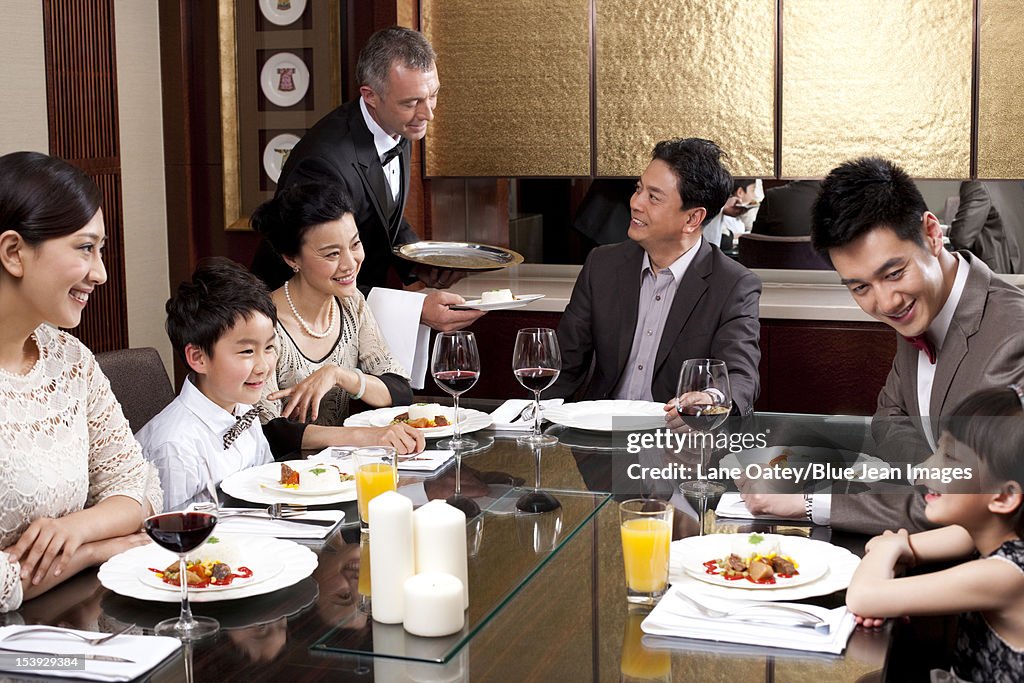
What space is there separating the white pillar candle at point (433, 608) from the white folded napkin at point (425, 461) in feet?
2.57

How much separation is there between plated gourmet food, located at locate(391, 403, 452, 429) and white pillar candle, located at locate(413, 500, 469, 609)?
105 cm

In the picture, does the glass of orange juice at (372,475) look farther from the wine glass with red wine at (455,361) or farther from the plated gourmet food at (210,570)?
the wine glass with red wine at (455,361)

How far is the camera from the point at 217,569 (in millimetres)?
1542

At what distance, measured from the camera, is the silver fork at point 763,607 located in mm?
1401

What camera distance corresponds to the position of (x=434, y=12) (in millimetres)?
4547

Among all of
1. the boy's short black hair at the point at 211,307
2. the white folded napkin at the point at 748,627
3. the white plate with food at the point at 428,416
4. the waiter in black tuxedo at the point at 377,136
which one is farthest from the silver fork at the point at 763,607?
the waiter in black tuxedo at the point at 377,136

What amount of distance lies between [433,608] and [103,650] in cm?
38

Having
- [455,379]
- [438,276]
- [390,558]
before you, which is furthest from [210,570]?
[438,276]

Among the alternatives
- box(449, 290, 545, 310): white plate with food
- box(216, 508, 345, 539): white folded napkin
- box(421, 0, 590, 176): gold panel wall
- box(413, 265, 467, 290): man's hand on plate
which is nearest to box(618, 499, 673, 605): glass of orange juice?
box(216, 508, 345, 539): white folded napkin

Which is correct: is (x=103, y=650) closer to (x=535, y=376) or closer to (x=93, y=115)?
(x=535, y=376)

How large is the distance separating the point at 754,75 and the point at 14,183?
314 centimetres

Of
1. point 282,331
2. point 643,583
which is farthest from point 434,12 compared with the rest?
point 643,583

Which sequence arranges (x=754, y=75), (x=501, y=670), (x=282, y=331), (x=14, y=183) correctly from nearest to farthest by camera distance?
(x=501, y=670), (x=14, y=183), (x=282, y=331), (x=754, y=75)

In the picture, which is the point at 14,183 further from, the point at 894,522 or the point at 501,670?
the point at 894,522
